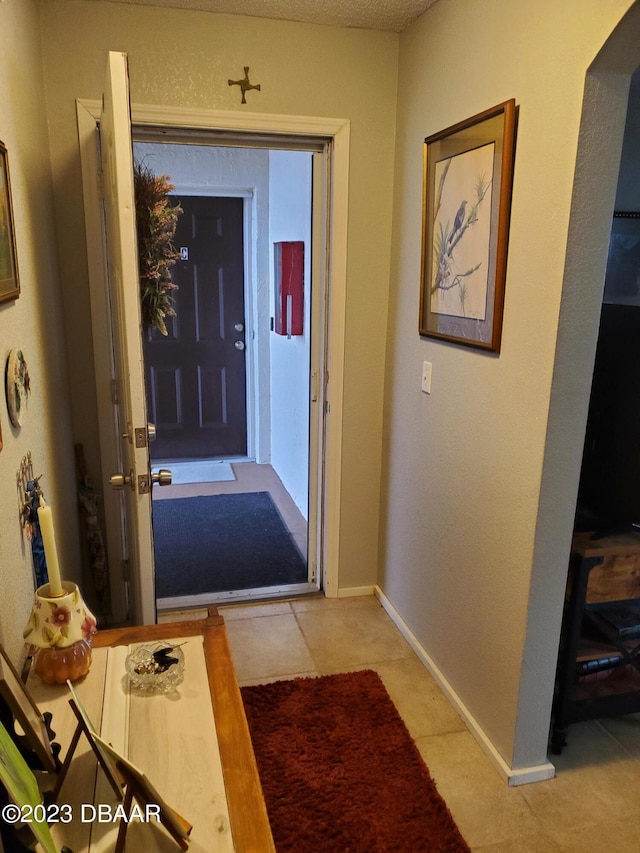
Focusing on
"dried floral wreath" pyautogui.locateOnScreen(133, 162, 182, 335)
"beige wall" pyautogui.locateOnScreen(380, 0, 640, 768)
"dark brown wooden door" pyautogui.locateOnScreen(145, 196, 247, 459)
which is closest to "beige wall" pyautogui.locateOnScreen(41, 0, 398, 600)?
"beige wall" pyautogui.locateOnScreen(380, 0, 640, 768)

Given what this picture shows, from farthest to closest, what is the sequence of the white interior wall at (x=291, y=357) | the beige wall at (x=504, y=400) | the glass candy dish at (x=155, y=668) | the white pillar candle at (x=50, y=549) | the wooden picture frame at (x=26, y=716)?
the white interior wall at (x=291, y=357), the beige wall at (x=504, y=400), the glass candy dish at (x=155, y=668), the white pillar candle at (x=50, y=549), the wooden picture frame at (x=26, y=716)

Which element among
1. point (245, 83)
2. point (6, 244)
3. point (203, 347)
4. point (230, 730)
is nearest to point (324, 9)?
point (245, 83)

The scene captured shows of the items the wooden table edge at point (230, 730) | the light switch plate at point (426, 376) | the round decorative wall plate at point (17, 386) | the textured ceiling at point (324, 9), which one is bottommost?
the wooden table edge at point (230, 730)

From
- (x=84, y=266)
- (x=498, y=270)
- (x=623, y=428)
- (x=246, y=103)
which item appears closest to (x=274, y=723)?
(x=623, y=428)

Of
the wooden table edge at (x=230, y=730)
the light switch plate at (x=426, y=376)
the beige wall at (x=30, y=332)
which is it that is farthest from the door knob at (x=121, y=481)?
the light switch plate at (x=426, y=376)

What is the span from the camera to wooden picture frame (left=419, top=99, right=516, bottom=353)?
176 cm

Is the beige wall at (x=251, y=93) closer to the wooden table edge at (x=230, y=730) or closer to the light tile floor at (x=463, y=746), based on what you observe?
the light tile floor at (x=463, y=746)

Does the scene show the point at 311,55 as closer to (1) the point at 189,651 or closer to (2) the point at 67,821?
(1) the point at 189,651

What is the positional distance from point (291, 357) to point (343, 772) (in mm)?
2620

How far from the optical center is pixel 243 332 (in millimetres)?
4832

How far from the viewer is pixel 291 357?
4043 mm

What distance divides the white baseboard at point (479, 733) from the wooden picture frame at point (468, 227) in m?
1.21

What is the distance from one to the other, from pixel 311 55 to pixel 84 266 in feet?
3.84

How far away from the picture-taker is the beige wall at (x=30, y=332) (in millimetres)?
1354
